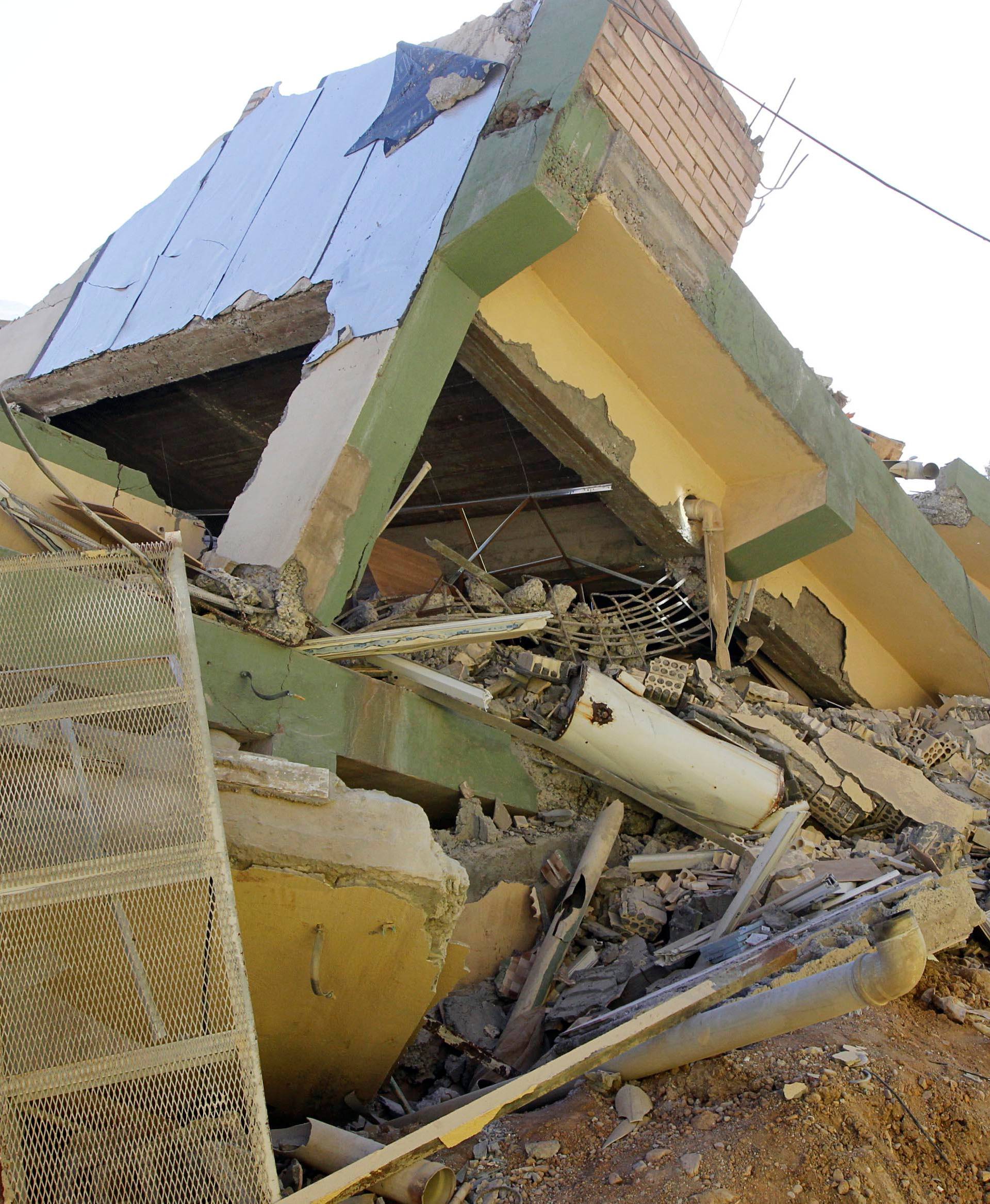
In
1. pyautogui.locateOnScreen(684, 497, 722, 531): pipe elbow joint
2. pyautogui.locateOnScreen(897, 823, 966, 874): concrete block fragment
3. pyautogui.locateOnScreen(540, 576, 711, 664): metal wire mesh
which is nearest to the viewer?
pyautogui.locateOnScreen(897, 823, 966, 874): concrete block fragment

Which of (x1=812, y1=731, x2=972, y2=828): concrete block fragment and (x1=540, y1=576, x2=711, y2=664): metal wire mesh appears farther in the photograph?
(x1=540, y1=576, x2=711, y2=664): metal wire mesh

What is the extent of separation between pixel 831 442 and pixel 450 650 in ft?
9.89

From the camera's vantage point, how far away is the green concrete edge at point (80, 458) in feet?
17.7

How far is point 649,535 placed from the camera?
6.68 m

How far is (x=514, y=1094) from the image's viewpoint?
2.65m

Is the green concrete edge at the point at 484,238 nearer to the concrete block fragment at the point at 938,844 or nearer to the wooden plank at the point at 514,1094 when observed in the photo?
the wooden plank at the point at 514,1094

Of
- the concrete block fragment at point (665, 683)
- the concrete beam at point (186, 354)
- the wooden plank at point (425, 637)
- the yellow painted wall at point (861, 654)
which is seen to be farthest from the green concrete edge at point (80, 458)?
the yellow painted wall at point (861, 654)

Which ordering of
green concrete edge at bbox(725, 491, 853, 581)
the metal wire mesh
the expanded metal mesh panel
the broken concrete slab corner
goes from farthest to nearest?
green concrete edge at bbox(725, 491, 853, 581) < the metal wire mesh < the broken concrete slab corner < the expanded metal mesh panel

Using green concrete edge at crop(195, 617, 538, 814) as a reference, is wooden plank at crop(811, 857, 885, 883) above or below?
below

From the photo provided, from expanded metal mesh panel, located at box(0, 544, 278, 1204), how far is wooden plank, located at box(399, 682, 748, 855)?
8.30 ft

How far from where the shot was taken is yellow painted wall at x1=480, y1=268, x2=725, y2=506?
5.60m

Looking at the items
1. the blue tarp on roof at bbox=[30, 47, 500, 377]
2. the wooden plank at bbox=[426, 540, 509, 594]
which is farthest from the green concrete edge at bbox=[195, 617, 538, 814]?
the blue tarp on roof at bbox=[30, 47, 500, 377]

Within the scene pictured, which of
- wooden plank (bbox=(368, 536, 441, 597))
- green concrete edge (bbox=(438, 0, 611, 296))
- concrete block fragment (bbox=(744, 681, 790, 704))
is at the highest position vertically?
green concrete edge (bbox=(438, 0, 611, 296))

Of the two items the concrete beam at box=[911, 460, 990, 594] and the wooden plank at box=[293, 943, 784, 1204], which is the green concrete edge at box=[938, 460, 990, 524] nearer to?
the concrete beam at box=[911, 460, 990, 594]
